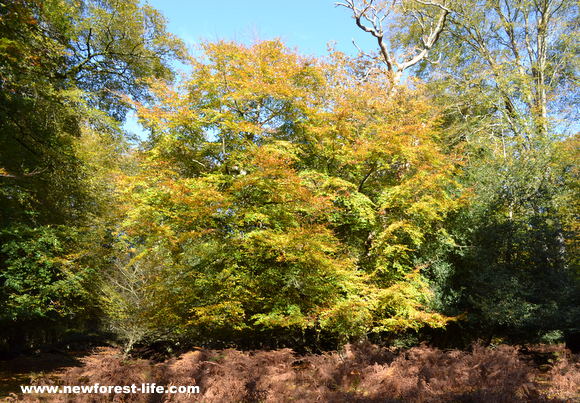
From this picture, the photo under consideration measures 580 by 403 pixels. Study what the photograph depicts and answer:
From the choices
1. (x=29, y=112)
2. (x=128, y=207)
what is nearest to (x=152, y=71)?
(x=29, y=112)

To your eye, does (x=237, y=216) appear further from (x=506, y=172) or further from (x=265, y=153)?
(x=506, y=172)

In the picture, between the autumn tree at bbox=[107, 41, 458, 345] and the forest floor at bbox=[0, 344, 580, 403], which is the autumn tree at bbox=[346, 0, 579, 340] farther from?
the forest floor at bbox=[0, 344, 580, 403]

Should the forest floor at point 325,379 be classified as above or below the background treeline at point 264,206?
below

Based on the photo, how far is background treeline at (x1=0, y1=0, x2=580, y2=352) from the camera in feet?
30.8

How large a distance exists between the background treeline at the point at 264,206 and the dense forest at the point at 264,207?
75 millimetres

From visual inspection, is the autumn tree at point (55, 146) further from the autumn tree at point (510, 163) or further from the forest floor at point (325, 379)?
the autumn tree at point (510, 163)

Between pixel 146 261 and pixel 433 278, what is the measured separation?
1012 cm

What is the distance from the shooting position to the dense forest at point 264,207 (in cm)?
938

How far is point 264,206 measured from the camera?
964 cm

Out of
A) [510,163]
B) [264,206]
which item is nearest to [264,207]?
[264,206]

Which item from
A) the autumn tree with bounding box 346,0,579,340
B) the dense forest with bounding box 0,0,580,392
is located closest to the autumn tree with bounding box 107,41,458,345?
the dense forest with bounding box 0,0,580,392

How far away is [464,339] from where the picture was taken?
507 inches

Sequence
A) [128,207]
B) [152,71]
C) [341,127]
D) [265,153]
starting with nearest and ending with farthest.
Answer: [265,153] < [128,207] < [341,127] < [152,71]

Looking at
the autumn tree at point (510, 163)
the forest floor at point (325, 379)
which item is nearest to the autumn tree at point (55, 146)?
the forest floor at point (325, 379)
